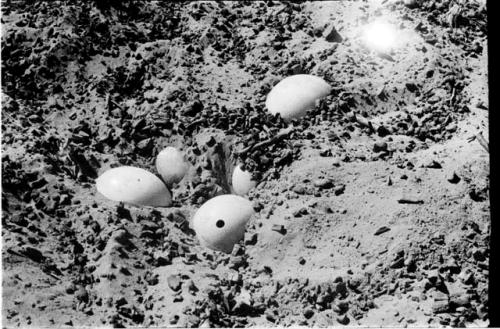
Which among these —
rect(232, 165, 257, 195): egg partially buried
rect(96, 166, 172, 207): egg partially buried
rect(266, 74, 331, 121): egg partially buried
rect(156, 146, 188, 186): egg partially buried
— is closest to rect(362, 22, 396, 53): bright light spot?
rect(266, 74, 331, 121): egg partially buried

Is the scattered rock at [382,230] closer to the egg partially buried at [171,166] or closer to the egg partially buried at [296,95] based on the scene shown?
the egg partially buried at [296,95]

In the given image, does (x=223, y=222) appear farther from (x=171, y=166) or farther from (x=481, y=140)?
(x=481, y=140)

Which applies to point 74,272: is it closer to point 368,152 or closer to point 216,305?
point 216,305

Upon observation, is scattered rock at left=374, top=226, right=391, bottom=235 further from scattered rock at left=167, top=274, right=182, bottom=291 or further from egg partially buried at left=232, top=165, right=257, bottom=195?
scattered rock at left=167, top=274, right=182, bottom=291

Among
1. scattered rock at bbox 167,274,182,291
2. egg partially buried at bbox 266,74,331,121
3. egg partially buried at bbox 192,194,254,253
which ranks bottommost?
scattered rock at bbox 167,274,182,291

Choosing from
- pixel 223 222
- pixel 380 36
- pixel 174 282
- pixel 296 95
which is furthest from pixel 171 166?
pixel 380 36

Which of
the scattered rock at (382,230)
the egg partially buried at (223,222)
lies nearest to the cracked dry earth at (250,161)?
the scattered rock at (382,230)
